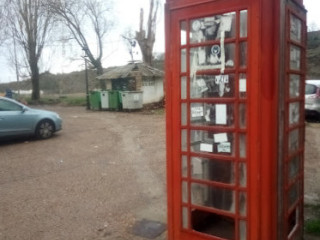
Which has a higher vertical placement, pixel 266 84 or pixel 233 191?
pixel 266 84

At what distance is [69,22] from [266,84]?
33.3 meters

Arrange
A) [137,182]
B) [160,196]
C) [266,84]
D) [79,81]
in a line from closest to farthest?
[266,84]
[160,196]
[137,182]
[79,81]

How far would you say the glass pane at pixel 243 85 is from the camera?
3.03m

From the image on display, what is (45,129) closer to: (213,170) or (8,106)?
(8,106)

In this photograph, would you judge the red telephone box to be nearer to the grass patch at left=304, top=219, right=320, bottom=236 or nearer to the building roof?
the grass patch at left=304, top=219, right=320, bottom=236

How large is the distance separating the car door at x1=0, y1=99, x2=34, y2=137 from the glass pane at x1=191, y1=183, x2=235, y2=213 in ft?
29.6

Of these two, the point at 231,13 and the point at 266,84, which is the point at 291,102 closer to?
the point at 266,84

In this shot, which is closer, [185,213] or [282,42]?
[282,42]

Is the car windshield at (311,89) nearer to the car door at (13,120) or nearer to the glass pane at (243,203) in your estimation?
the car door at (13,120)

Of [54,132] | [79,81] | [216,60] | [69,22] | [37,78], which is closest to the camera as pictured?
[216,60]

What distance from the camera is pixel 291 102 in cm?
334

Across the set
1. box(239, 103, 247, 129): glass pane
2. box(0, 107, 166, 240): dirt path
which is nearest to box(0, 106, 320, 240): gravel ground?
box(0, 107, 166, 240): dirt path

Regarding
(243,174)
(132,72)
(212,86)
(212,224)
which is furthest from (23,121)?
(132,72)

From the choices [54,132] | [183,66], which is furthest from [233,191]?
[54,132]
